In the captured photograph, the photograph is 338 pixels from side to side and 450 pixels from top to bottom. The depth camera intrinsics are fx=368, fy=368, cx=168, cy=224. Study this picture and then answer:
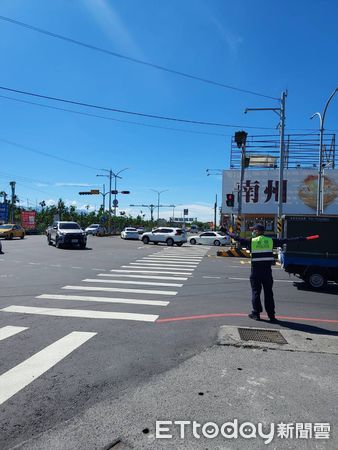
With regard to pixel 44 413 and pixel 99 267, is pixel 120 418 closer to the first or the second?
pixel 44 413

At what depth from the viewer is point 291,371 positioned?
14.8 ft

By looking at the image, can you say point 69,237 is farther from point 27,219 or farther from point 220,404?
point 27,219

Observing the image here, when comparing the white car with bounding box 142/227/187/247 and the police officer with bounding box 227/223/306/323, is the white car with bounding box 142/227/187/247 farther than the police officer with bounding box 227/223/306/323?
Yes

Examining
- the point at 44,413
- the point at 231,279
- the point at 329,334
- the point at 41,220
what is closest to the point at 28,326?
the point at 44,413

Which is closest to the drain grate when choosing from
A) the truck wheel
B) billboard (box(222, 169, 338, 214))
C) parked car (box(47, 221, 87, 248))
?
the truck wheel

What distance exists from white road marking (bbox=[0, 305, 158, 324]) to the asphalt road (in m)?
0.02

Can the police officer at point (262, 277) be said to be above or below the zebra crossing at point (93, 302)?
above

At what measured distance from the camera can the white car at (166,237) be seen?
34312 mm

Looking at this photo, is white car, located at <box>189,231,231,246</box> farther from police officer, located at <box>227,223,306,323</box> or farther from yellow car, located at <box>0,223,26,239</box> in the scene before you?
police officer, located at <box>227,223,306,323</box>

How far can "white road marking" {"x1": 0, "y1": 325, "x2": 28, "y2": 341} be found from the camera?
5723mm

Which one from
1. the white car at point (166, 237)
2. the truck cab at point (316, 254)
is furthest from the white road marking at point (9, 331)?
the white car at point (166, 237)

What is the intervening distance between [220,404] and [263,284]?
382 cm

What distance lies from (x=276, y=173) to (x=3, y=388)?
1733 inches

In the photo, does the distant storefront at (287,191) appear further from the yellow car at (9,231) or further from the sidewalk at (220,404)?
the sidewalk at (220,404)
